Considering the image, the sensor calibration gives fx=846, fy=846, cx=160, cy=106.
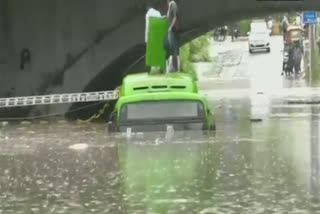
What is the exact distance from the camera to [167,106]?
50.9ft

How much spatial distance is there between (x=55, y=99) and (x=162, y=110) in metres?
9.66

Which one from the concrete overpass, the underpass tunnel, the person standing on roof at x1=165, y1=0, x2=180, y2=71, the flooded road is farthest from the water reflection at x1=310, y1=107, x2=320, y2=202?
the concrete overpass

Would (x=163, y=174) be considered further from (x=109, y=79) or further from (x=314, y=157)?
(x=109, y=79)

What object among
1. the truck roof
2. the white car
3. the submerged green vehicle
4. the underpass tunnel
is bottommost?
the submerged green vehicle

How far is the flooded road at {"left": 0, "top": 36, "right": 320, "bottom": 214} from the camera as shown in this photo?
31.4 feet

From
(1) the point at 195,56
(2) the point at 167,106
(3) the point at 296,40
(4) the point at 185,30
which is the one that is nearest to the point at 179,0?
(4) the point at 185,30

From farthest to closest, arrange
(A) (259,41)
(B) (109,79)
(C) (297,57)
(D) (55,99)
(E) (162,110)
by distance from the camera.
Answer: (A) (259,41), (C) (297,57), (B) (109,79), (D) (55,99), (E) (162,110)

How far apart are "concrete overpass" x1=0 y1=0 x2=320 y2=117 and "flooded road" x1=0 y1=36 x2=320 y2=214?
5976mm

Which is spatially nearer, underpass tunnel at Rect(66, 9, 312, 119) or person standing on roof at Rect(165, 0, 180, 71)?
person standing on roof at Rect(165, 0, 180, 71)

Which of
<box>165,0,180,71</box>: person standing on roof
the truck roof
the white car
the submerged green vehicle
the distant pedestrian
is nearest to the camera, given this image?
the submerged green vehicle

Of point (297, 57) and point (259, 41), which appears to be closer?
point (297, 57)

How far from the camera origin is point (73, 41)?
2544 centimetres

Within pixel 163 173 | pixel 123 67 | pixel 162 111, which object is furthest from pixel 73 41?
pixel 163 173

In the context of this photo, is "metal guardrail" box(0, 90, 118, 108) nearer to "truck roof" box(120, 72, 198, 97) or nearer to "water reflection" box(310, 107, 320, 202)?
"water reflection" box(310, 107, 320, 202)
